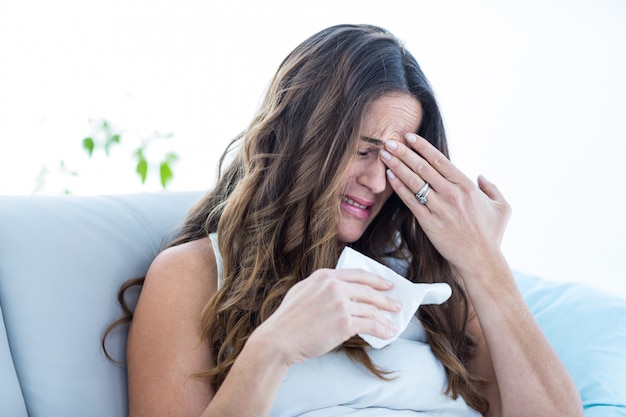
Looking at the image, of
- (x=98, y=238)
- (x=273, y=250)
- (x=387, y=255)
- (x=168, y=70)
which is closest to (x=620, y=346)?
(x=387, y=255)

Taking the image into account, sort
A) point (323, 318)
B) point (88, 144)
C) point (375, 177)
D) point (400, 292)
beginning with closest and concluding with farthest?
point (323, 318) < point (400, 292) < point (375, 177) < point (88, 144)

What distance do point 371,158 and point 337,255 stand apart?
0.77 feet

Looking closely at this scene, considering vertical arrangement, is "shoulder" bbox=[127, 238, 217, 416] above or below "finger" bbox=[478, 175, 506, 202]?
below

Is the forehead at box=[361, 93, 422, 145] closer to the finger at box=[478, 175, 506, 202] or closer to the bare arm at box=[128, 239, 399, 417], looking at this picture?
the finger at box=[478, 175, 506, 202]

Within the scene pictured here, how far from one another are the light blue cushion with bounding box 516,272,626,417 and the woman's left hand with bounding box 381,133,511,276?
1.06ft

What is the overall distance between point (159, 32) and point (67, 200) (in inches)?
62.1

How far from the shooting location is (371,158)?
139cm

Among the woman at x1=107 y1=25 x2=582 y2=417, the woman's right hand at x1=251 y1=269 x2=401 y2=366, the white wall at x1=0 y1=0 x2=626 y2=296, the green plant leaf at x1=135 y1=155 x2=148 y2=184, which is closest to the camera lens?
the woman's right hand at x1=251 y1=269 x2=401 y2=366

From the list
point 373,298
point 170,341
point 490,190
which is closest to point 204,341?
point 170,341

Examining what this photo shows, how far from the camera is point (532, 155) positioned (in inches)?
99.7

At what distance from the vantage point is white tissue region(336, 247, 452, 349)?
1142 mm

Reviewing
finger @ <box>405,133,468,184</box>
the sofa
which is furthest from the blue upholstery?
finger @ <box>405,133,468,184</box>

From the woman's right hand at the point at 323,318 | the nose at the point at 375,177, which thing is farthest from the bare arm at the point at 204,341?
the nose at the point at 375,177

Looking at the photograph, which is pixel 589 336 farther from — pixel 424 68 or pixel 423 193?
pixel 424 68
